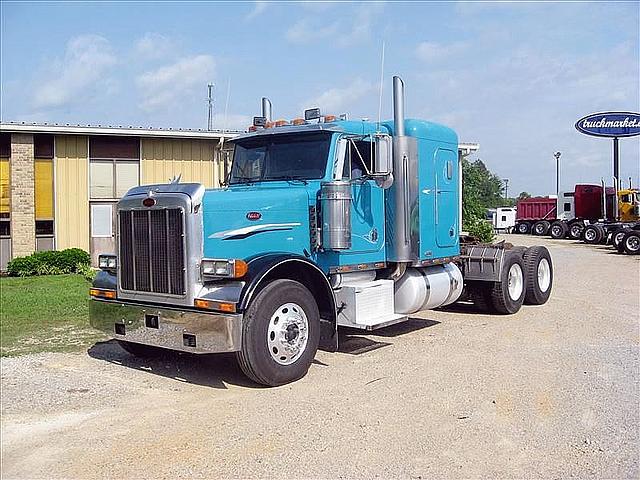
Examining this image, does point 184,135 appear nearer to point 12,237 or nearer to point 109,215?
point 109,215

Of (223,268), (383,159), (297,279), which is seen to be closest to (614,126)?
(383,159)

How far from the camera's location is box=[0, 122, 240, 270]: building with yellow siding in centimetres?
1844

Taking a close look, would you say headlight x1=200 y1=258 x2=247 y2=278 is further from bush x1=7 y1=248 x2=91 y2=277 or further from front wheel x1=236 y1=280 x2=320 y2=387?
bush x1=7 y1=248 x2=91 y2=277

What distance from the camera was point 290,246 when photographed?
24.8ft

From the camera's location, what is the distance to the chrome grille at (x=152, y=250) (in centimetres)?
676

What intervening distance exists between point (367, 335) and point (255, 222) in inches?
125

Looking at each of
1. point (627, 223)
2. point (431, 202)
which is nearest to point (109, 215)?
point (431, 202)

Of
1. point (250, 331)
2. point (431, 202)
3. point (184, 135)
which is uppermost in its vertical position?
point (184, 135)

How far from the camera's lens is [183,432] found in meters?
5.45

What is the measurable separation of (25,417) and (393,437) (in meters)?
2.99

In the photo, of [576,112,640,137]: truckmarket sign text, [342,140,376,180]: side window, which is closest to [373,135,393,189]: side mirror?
[342,140,376,180]: side window

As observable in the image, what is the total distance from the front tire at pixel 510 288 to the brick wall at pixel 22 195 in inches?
498

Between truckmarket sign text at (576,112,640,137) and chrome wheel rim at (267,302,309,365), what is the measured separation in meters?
32.8

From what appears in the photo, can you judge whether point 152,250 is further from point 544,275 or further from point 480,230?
point 480,230
